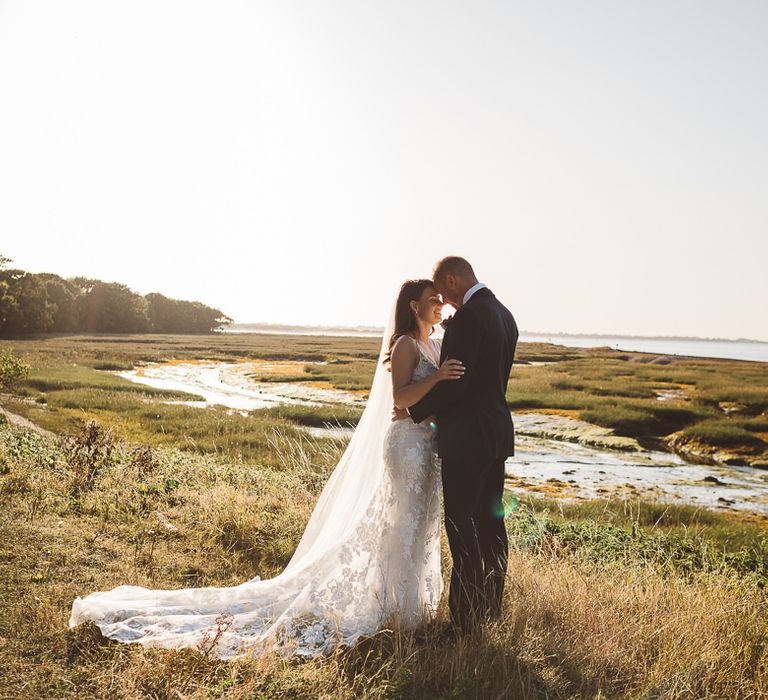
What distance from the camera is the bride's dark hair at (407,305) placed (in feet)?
16.5

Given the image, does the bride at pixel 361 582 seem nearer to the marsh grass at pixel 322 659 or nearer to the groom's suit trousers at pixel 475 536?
the marsh grass at pixel 322 659

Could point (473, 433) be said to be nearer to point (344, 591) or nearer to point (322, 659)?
point (344, 591)

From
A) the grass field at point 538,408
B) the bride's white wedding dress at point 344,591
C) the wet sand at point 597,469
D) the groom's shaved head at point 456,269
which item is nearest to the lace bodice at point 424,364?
the bride's white wedding dress at point 344,591

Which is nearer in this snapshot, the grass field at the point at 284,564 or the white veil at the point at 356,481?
the grass field at the point at 284,564

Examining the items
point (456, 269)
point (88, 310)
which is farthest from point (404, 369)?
point (88, 310)

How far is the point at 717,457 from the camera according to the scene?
71.0ft

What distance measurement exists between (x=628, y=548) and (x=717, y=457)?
15017 millimetres

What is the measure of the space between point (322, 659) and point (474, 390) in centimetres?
231

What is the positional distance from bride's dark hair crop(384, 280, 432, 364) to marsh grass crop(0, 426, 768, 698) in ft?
7.97

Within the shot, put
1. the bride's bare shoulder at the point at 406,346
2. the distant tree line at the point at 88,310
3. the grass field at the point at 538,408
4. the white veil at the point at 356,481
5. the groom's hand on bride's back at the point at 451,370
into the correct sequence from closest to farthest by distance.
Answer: the groom's hand on bride's back at the point at 451,370 → the bride's bare shoulder at the point at 406,346 → the white veil at the point at 356,481 → the grass field at the point at 538,408 → the distant tree line at the point at 88,310

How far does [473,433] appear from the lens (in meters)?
4.50

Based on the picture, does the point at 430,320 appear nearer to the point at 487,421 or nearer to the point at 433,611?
the point at 487,421

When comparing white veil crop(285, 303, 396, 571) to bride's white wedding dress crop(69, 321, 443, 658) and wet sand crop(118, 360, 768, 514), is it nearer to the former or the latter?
bride's white wedding dress crop(69, 321, 443, 658)

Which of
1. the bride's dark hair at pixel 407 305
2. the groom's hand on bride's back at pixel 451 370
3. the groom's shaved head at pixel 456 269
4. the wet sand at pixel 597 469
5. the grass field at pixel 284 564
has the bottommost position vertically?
the wet sand at pixel 597 469
